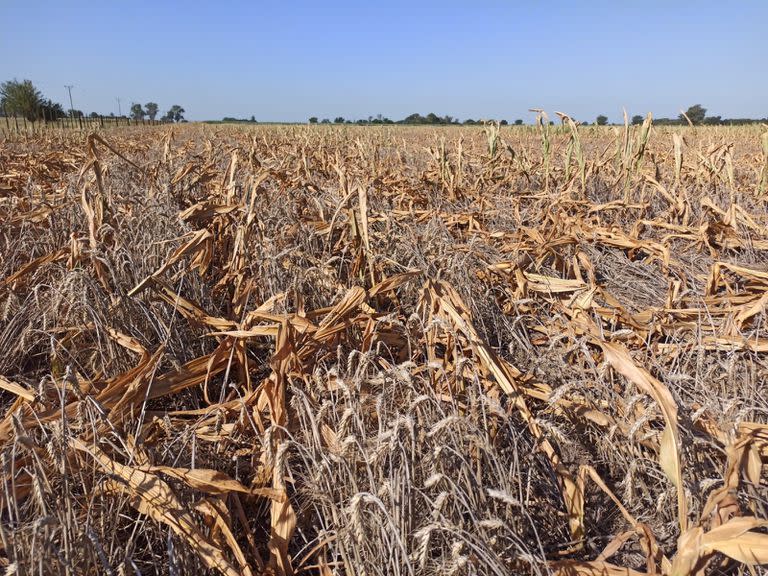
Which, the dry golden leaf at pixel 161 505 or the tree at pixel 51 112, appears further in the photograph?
the tree at pixel 51 112

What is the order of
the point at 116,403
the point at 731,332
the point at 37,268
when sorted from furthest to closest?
1. the point at 37,268
2. the point at 731,332
3. the point at 116,403

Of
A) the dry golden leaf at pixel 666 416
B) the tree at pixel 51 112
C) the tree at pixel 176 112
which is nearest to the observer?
the dry golden leaf at pixel 666 416

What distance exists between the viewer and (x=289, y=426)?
3.82 feet

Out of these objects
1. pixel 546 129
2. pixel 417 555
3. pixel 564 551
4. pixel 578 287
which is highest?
pixel 546 129

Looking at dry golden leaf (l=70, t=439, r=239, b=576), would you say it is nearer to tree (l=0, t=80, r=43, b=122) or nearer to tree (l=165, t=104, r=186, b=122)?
tree (l=0, t=80, r=43, b=122)

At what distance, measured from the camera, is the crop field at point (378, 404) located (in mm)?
822

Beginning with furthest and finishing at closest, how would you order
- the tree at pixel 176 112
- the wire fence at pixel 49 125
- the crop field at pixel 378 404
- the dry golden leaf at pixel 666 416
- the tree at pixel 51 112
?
1. the tree at pixel 176 112
2. the tree at pixel 51 112
3. the wire fence at pixel 49 125
4. the crop field at pixel 378 404
5. the dry golden leaf at pixel 666 416

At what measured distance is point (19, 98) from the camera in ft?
118

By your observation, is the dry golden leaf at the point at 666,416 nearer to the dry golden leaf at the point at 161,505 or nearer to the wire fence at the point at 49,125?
the dry golden leaf at the point at 161,505

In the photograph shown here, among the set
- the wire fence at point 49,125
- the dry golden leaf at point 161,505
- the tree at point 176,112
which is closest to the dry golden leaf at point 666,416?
the dry golden leaf at point 161,505

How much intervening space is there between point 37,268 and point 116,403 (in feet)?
3.20

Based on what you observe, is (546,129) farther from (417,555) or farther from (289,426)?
(417,555)

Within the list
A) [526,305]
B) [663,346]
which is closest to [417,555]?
[663,346]

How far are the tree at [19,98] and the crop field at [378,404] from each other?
4163 cm
